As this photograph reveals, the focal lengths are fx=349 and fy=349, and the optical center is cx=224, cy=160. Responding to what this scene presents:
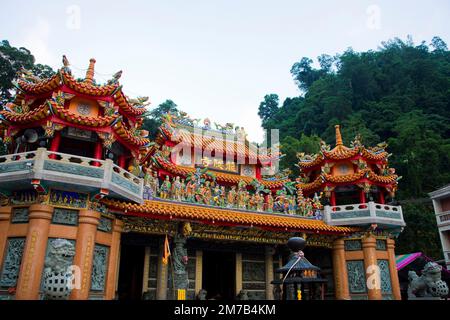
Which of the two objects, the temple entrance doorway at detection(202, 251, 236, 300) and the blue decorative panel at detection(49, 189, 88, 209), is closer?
the blue decorative panel at detection(49, 189, 88, 209)

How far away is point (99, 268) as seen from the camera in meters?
10.6

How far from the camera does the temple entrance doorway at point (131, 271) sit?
1393cm

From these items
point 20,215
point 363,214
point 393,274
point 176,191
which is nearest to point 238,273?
point 176,191

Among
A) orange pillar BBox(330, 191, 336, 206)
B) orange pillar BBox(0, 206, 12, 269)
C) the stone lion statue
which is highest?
orange pillar BBox(330, 191, 336, 206)

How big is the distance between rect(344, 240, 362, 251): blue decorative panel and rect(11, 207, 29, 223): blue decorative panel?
12939 mm

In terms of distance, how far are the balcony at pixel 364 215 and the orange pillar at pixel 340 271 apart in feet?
3.37

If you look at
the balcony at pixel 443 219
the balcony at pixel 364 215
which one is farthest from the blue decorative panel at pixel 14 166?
the balcony at pixel 443 219

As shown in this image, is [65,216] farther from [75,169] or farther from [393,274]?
[393,274]

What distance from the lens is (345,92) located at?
53375 mm

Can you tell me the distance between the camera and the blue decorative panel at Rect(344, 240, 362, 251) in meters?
15.7

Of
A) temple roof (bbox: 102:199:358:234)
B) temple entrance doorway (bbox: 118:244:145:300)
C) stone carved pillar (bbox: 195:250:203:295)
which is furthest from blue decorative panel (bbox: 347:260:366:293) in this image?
temple entrance doorway (bbox: 118:244:145:300)

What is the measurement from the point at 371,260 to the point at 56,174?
12.9m

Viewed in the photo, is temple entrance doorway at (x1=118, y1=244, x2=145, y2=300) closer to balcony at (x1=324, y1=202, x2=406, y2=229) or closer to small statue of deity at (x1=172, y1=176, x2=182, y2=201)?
small statue of deity at (x1=172, y1=176, x2=182, y2=201)
